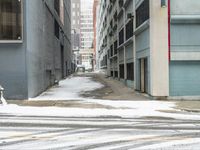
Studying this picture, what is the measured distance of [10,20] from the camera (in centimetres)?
2372

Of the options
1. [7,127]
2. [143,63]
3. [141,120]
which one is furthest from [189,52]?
[7,127]

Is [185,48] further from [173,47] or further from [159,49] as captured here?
[159,49]

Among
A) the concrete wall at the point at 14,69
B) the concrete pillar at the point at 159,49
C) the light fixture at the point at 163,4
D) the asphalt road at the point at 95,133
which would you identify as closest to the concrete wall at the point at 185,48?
the concrete pillar at the point at 159,49

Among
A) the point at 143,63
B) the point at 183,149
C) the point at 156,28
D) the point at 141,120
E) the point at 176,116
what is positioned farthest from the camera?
the point at 143,63

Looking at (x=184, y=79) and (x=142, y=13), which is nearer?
(x=184, y=79)

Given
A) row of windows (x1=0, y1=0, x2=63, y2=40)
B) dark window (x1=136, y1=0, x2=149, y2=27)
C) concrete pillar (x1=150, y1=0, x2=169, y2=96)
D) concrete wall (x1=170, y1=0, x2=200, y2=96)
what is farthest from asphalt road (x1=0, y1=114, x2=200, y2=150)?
dark window (x1=136, y1=0, x2=149, y2=27)

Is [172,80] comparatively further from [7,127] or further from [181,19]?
[7,127]

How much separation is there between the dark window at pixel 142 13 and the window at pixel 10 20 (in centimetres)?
697

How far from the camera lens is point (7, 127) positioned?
12.8 metres

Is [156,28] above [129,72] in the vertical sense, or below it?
above

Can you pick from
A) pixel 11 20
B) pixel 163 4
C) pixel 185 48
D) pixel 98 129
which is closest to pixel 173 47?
pixel 185 48

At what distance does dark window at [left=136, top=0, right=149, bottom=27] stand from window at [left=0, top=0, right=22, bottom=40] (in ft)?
22.9

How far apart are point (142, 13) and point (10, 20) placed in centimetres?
829

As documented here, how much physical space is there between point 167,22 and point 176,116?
27.8 feet
